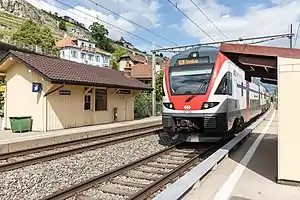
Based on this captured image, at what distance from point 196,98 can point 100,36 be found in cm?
10810

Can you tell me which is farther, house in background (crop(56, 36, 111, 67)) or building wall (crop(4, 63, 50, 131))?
house in background (crop(56, 36, 111, 67))

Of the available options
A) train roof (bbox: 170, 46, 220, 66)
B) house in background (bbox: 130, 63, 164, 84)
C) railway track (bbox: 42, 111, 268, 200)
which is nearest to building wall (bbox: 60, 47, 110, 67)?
house in background (bbox: 130, 63, 164, 84)

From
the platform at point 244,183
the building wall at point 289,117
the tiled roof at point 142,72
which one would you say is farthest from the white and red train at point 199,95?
the tiled roof at point 142,72

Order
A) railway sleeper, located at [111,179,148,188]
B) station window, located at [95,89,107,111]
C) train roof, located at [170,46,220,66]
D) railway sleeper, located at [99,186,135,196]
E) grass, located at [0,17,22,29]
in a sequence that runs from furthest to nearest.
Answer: grass, located at [0,17,22,29], station window, located at [95,89,107,111], train roof, located at [170,46,220,66], railway sleeper, located at [111,179,148,188], railway sleeper, located at [99,186,135,196]

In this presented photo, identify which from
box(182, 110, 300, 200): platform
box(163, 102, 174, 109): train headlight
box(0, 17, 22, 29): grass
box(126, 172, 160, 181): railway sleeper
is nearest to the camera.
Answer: box(182, 110, 300, 200): platform

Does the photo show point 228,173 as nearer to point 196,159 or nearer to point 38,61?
point 196,159

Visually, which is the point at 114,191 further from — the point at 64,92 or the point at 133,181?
the point at 64,92

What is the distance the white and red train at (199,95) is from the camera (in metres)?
10.4

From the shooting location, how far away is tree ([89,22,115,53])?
113 m

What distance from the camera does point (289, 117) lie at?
241 inches

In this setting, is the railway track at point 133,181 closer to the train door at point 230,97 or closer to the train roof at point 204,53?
the train door at point 230,97

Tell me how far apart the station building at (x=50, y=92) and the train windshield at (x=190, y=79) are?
7.83 metres

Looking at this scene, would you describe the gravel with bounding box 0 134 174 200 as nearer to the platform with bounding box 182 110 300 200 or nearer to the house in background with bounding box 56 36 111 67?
the platform with bounding box 182 110 300 200

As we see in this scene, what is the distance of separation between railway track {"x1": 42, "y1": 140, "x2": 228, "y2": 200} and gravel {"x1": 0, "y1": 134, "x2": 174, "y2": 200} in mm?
635
